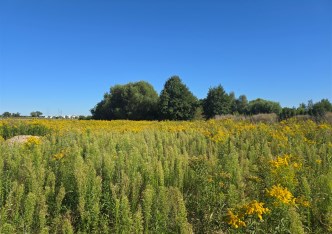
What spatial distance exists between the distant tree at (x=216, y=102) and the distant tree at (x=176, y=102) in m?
2.03

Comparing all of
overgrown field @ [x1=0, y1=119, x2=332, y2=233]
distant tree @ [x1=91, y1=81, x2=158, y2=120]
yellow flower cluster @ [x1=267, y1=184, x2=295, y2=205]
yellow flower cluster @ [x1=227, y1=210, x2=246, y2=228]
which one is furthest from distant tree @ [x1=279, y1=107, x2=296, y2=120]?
distant tree @ [x1=91, y1=81, x2=158, y2=120]

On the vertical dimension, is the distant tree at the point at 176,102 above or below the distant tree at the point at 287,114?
above

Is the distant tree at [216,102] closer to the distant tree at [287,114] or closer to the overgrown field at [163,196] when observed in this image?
the distant tree at [287,114]

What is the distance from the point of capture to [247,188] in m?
4.02

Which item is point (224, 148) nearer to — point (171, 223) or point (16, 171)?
point (171, 223)

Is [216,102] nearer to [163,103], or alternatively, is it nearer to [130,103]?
[163,103]

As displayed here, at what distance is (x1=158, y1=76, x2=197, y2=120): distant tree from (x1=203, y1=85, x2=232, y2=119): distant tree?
2.03 metres

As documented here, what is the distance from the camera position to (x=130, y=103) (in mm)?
→ 48875

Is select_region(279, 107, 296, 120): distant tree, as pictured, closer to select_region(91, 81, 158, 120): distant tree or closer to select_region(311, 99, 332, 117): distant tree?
select_region(311, 99, 332, 117): distant tree

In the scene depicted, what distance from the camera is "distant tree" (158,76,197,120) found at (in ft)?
137

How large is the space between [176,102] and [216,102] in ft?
17.8

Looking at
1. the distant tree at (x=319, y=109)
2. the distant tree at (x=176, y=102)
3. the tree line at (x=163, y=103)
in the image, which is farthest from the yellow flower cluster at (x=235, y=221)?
the distant tree at (x=176, y=102)

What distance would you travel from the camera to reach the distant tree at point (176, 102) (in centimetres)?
4162

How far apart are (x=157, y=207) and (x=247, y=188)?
1381 mm
